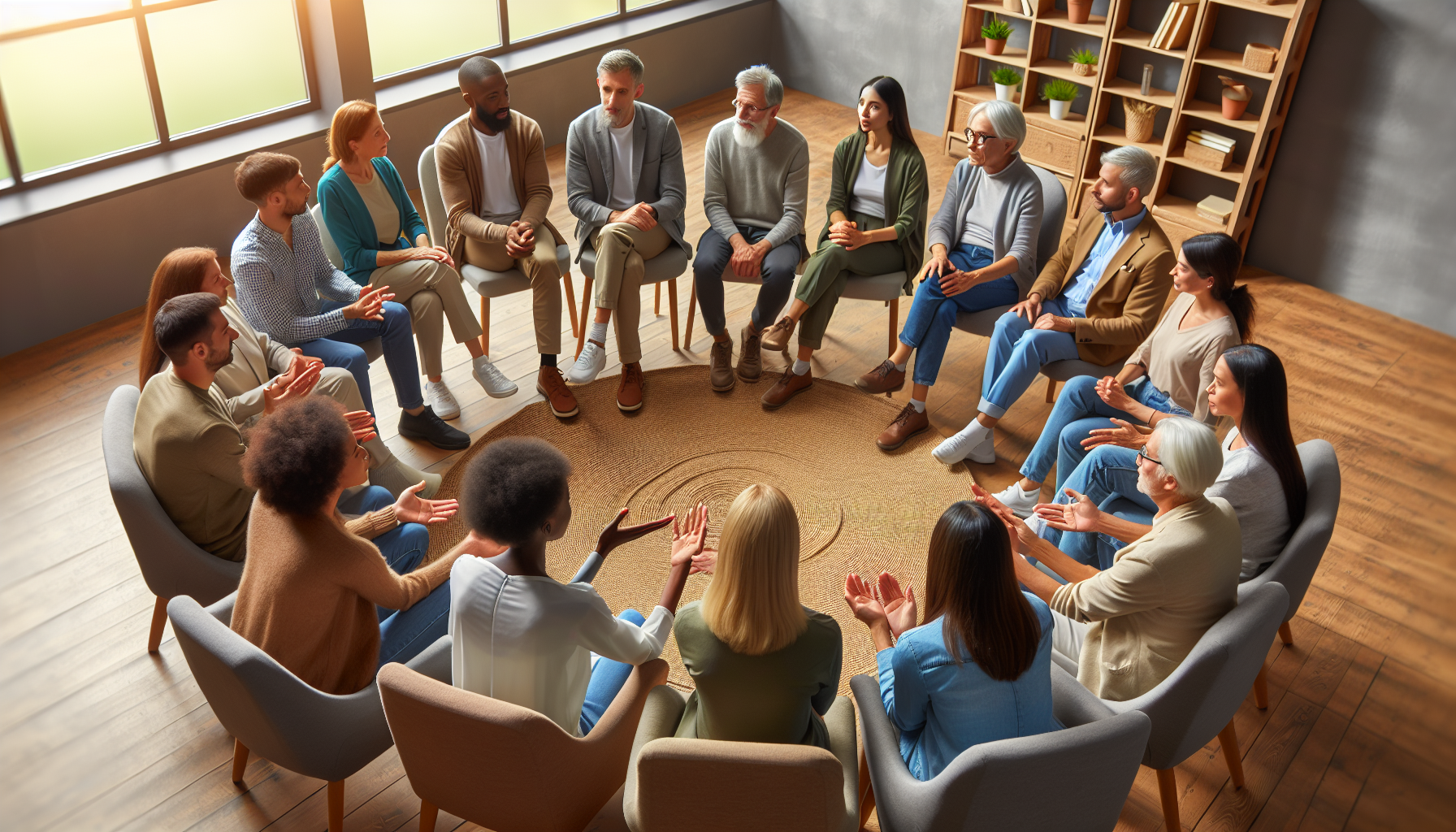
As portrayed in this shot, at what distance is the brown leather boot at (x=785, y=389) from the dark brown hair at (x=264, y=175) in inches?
81.0

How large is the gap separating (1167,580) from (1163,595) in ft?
0.14

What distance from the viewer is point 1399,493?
4.05 meters

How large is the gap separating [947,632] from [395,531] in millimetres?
1693

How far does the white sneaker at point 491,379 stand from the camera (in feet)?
14.1

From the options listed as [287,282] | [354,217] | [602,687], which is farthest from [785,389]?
[602,687]

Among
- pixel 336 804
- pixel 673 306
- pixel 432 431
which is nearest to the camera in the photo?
pixel 336 804

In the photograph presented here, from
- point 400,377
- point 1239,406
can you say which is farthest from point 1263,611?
point 400,377

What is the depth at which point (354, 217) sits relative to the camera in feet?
13.0

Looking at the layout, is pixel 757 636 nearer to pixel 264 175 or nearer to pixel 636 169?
pixel 264 175

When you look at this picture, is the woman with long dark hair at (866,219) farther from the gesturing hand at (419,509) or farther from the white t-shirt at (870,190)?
the gesturing hand at (419,509)

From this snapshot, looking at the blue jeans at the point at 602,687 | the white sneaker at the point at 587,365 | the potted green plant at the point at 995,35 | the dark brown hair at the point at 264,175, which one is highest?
the potted green plant at the point at 995,35

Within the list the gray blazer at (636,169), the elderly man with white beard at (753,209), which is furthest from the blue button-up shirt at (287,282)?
the elderly man with white beard at (753,209)

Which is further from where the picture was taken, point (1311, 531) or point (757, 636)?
point (1311, 531)

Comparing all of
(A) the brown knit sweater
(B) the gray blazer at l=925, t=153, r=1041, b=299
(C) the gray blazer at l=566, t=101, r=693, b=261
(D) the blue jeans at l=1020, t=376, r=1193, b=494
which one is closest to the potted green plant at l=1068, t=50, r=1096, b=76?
(B) the gray blazer at l=925, t=153, r=1041, b=299
